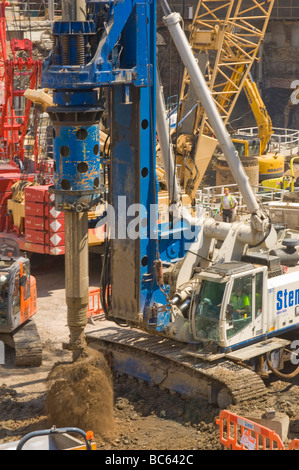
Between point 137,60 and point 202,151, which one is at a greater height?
point 137,60

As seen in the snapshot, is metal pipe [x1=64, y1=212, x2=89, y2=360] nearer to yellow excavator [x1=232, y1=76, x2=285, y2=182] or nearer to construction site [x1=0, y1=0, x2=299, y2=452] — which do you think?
construction site [x1=0, y1=0, x2=299, y2=452]

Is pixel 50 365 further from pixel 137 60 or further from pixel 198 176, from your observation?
pixel 198 176

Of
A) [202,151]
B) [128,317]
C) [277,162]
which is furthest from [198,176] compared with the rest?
[128,317]

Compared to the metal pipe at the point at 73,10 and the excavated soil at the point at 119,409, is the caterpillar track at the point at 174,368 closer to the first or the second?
the excavated soil at the point at 119,409

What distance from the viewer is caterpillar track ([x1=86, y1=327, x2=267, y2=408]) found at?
13.6 m

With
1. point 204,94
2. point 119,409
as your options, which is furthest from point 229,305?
point 204,94

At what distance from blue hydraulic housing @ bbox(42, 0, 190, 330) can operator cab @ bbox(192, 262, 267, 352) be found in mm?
617

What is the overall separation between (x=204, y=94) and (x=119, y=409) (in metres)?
5.18

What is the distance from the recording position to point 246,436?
1198cm

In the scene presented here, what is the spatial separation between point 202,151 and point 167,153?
13.9m

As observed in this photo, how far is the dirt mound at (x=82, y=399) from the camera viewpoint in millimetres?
13141

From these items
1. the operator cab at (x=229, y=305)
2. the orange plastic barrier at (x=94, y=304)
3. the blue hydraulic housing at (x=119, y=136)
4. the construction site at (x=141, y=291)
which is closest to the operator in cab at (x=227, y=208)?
the orange plastic barrier at (x=94, y=304)

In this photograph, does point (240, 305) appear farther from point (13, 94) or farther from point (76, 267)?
point (13, 94)

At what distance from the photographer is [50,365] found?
662 inches
